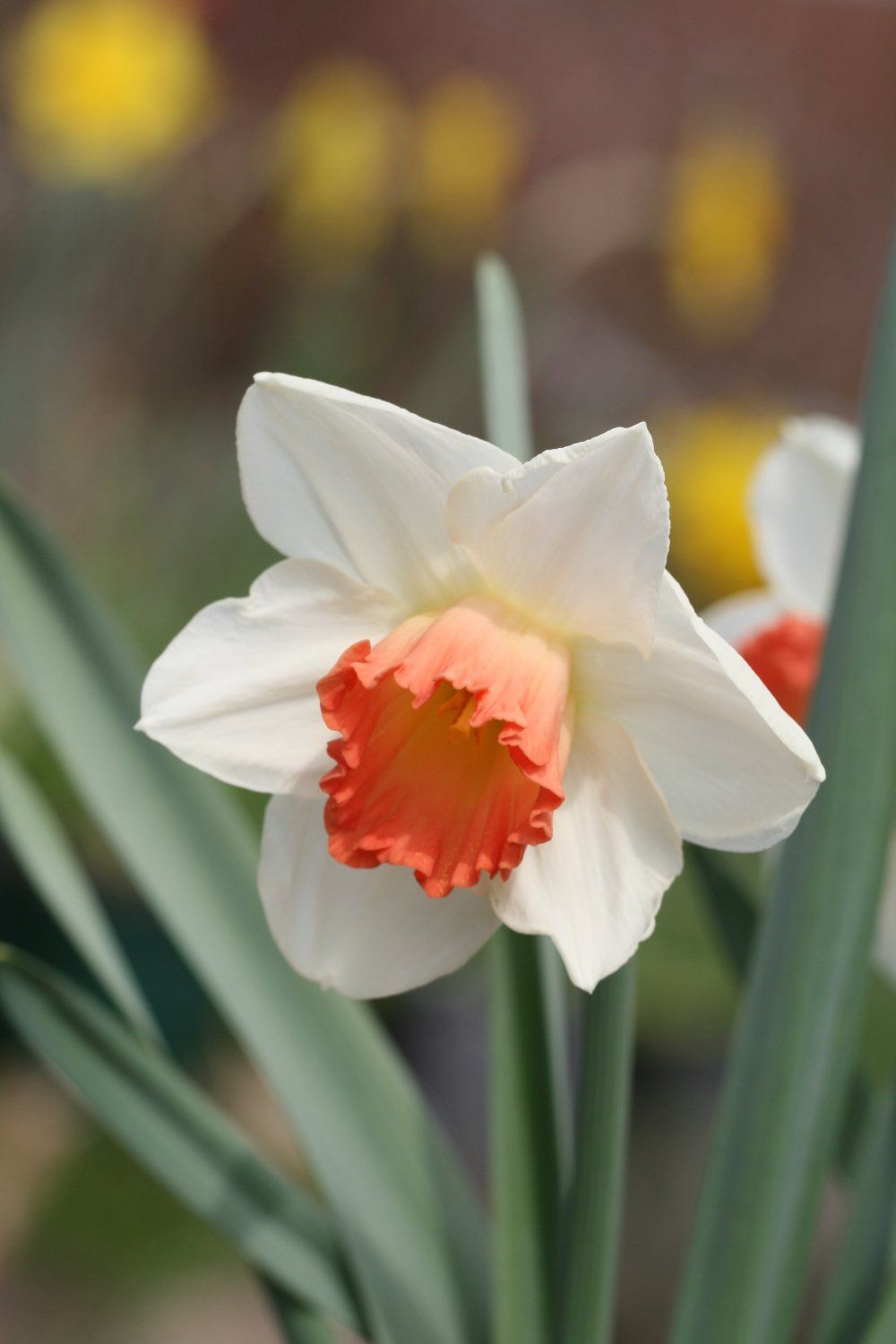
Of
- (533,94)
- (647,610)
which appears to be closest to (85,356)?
(533,94)

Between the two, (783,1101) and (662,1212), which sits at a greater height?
(783,1101)

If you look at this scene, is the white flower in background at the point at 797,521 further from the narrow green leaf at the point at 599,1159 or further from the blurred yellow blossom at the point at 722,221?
the blurred yellow blossom at the point at 722,221

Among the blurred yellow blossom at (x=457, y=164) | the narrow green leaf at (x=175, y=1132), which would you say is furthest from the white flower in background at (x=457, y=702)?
the blurred yellow blossom at (x=457, y=164)

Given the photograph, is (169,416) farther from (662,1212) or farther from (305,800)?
(305,800)

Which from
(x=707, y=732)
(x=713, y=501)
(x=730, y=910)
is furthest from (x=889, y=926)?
(x=713, y=501)

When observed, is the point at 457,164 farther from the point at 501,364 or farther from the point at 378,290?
the point at 501,364

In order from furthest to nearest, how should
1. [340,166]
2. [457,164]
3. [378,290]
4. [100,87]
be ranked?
[378,290] → [457,164] → [340,166] → [100,87]
